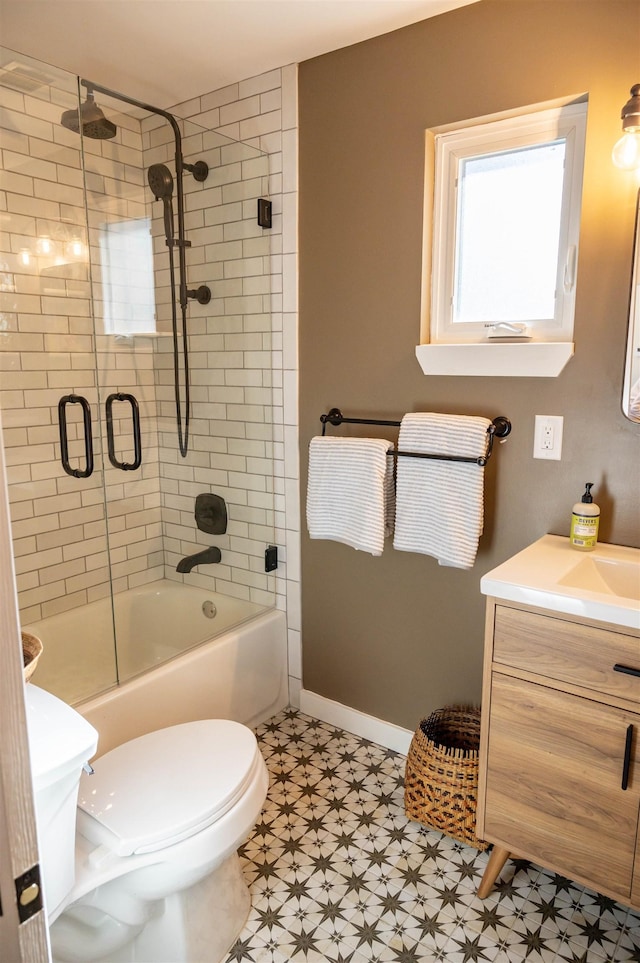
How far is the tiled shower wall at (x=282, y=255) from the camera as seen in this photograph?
228cm

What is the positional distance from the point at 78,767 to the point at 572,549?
133 cm

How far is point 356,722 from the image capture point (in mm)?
2449

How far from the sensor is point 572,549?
69.2 inches

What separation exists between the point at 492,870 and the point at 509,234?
180 centimetres

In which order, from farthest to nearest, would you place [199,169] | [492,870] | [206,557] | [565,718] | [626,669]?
1. [206,557]
2. [199,169]
3. [492,870]
4. [565,718]
5. [626,669]

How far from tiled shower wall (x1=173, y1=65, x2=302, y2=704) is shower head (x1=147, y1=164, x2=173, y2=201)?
1.16 feet

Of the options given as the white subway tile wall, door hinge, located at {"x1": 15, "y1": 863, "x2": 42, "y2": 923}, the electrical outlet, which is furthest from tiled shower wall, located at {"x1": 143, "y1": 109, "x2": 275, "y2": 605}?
door hinge, located at {"x1": 15, "y1": 863, "x2": 42, "y2": 923}

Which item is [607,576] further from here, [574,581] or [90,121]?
[90,121]

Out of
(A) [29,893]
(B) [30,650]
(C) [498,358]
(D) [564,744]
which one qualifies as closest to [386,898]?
(D) [564,744]

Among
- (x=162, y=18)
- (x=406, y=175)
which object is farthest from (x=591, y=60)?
(x=162, y=18)

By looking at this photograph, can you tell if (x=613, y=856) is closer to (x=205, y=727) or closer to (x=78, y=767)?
(x=205, y=727)

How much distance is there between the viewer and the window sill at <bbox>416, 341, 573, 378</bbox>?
1.79 m

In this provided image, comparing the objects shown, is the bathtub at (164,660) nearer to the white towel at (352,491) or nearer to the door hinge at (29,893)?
the white towel at (352,491)

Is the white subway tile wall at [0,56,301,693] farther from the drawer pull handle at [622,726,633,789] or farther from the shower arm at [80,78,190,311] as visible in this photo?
the drawer pull handle at [622,726,633,789]
